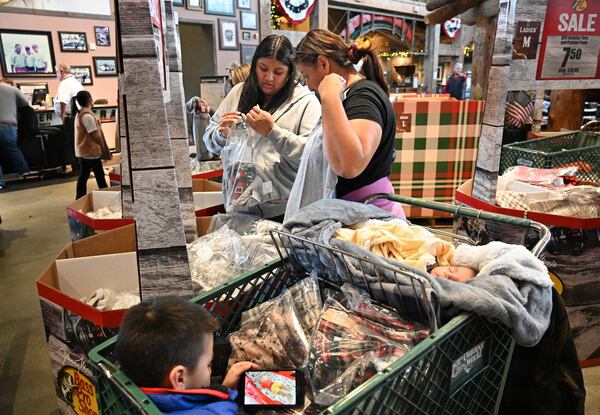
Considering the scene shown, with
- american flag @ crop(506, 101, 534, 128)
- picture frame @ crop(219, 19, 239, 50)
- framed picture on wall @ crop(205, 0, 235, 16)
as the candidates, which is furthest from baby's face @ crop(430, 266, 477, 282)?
picture frame @ crop(219, 19, 239, 50)

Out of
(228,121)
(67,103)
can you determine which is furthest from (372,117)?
(67,103)

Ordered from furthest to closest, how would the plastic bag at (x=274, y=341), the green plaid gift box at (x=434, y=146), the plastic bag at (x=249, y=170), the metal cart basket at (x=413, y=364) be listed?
the green plaid gift box at (x=434, y=146) < the plastic bag at (x=249, y=170) < the plastic bag at (x=274, y=341) < the metal cart basket at (x=413, y=364)

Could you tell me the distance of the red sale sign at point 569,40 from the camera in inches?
89.2

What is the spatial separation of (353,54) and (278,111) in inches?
22.1

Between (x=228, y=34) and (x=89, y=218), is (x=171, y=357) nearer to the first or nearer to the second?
(x=89, y=218)

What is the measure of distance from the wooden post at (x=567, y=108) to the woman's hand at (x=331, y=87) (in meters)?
5.27

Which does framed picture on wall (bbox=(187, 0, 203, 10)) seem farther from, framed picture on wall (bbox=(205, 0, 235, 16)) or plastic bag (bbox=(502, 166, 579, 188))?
plastic bag (bbox=(502, 166, 579, 188))

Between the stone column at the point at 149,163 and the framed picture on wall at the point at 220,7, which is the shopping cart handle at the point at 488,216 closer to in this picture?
the stone column at the point at 149,163

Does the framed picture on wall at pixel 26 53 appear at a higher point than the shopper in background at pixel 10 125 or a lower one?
higher

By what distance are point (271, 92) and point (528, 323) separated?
1.58 meters

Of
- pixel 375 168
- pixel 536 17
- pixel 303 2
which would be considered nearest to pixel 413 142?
pixel 536 17

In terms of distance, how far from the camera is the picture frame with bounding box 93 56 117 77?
1005 cm

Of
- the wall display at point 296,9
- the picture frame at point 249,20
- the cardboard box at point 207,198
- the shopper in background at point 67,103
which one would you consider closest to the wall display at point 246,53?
the picture frame at point 249,20

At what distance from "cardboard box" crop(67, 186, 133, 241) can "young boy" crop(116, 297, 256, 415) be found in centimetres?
148
